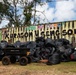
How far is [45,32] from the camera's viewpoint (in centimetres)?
1883

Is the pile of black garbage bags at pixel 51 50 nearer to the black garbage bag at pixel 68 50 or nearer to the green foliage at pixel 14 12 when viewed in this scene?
the black garbage bag at pixel 68 50

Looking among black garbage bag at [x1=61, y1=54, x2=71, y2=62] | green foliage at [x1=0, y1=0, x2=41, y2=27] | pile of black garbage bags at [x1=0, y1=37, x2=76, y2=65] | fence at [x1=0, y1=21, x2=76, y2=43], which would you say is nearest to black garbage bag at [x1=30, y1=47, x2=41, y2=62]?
pile of black garbage bags at [x1=0, y1=37, x2=76, y2=65]

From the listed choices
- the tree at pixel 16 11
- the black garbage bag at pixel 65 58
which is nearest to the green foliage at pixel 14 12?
the tree at pixel 16 11

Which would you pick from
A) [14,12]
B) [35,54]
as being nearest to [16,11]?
[14,12]

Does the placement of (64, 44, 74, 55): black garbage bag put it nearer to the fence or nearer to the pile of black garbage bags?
the pile of black garbage bags

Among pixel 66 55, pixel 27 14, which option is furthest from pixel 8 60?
pixel 27 14

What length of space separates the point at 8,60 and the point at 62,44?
11.5ft

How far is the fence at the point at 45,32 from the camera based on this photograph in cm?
1755

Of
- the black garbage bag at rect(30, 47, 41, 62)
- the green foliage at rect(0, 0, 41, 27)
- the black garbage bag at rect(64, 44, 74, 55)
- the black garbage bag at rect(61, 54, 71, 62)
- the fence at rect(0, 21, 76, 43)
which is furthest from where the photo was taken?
the green foliage at rect(0, 0, 41, 27)

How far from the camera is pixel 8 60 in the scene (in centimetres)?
1492

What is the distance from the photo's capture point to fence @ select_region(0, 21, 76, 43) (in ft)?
57.6

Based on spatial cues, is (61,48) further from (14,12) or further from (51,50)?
(14,12)

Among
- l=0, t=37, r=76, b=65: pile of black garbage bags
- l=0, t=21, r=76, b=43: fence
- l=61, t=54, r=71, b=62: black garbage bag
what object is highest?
l=0, t=21, r=76, b=43: fence

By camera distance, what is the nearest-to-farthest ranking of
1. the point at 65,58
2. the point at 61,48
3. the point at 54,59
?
the point at 54,59 < the point at 65,58 < the point at 61,48
